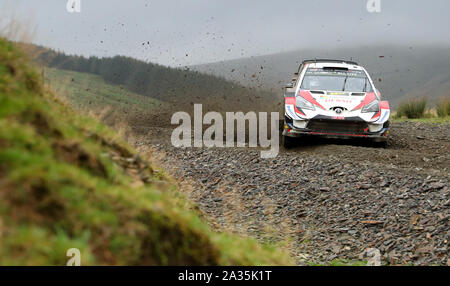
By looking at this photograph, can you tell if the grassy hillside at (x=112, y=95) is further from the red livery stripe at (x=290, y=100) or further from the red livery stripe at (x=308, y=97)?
the red livery stripe at (x=308, y=97)

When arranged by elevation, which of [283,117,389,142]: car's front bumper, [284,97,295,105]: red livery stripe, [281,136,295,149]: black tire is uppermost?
[284,97,295,105]: red livery stripe

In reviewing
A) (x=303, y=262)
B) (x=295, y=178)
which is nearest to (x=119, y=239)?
(x=303, y=262)

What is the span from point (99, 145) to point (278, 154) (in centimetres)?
730

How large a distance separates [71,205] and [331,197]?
232 inches

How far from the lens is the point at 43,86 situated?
15.1ft

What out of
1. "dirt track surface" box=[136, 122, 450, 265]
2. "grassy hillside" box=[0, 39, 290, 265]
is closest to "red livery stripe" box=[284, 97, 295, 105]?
"dirt track surface" box=[136, 122, 450, 265]

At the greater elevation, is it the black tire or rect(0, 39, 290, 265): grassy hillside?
rect(0, 39, 290, 265): grassy hillside

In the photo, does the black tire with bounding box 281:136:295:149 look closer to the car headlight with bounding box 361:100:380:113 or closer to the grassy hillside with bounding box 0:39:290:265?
the car headlight with bounding box 361:100:380:113

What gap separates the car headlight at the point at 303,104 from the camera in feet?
34.8

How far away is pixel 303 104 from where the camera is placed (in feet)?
35.1

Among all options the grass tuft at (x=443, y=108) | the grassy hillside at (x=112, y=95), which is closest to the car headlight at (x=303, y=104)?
the grassy hillside at (x=112, y=95)

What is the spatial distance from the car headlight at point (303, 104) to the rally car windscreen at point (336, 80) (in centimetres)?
71

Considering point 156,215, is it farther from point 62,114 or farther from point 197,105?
point 197,105

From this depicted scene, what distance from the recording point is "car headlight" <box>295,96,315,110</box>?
34.8 ft
